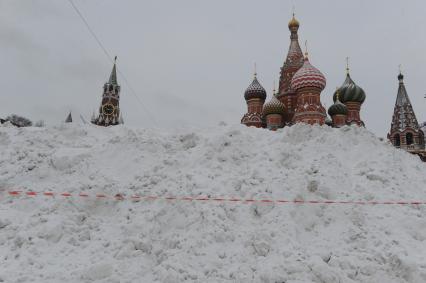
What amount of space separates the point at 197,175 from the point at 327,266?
402 centimetres

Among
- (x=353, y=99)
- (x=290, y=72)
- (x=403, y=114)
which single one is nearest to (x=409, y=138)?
(x=403, y=114)

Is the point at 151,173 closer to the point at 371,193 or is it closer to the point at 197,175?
the point at 197,175

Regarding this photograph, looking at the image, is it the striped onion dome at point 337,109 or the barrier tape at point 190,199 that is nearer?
the barrier tape at point 190,199

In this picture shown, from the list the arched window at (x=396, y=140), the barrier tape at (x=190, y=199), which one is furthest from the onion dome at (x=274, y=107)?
the barrier tape at (x=190, y=199)

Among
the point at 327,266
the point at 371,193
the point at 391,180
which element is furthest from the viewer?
the point at 391,180

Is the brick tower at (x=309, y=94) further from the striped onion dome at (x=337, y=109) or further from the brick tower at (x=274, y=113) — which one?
the striped onion dome at (x=337, y=109)

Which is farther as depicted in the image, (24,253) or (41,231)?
(41,231)

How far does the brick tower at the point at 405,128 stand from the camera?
30.7 metres

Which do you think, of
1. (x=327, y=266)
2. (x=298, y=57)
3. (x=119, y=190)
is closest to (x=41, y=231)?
(x=119, y=190)

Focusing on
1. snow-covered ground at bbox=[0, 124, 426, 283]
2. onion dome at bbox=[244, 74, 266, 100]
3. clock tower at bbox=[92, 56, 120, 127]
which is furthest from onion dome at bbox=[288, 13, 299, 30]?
clock tower at bbox=[92, 56, 120, 127]

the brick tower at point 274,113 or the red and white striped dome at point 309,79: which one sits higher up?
the red and white striped dome at point 309,79

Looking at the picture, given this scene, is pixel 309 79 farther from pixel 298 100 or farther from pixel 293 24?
pixel 293 24

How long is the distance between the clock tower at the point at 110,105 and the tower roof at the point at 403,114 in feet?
125

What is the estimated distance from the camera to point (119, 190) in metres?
8.38
